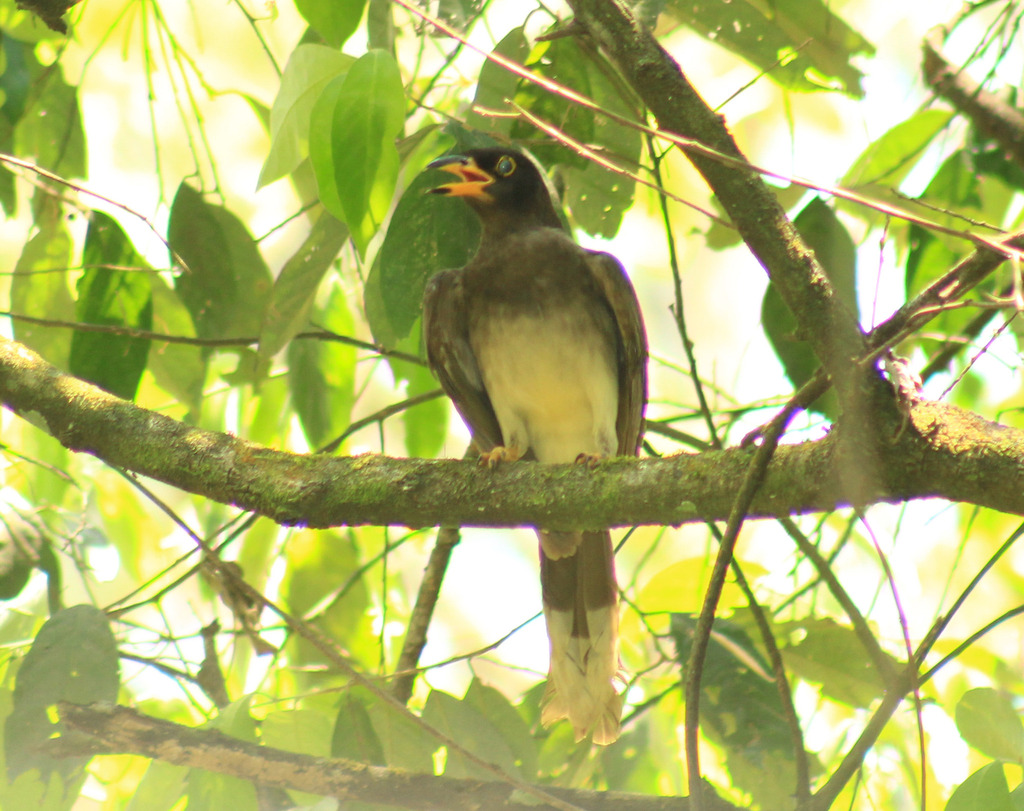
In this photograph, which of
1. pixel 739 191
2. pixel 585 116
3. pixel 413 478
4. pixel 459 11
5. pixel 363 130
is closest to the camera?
pixel 739 191

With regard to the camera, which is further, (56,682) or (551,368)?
(551,368)

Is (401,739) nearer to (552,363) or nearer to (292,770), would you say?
(292,770)

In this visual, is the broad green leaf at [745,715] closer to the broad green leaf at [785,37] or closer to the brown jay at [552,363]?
the brown jay at [552,363]

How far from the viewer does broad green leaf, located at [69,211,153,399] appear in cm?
304

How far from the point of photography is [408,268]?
9.98ft

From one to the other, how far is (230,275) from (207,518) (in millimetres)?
1425

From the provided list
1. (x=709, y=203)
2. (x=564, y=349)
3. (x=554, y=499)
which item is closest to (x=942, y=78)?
(x=709, y=203)

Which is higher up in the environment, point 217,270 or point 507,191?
point 507,191

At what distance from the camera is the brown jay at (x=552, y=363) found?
11.6ft

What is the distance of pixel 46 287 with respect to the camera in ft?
11.0

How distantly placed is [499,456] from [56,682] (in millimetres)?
1464

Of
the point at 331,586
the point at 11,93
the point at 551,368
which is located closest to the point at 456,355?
the point at 551,368

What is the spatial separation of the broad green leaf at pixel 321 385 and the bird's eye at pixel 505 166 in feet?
3.06

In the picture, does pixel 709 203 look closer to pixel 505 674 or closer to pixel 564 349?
pixel 564 349
